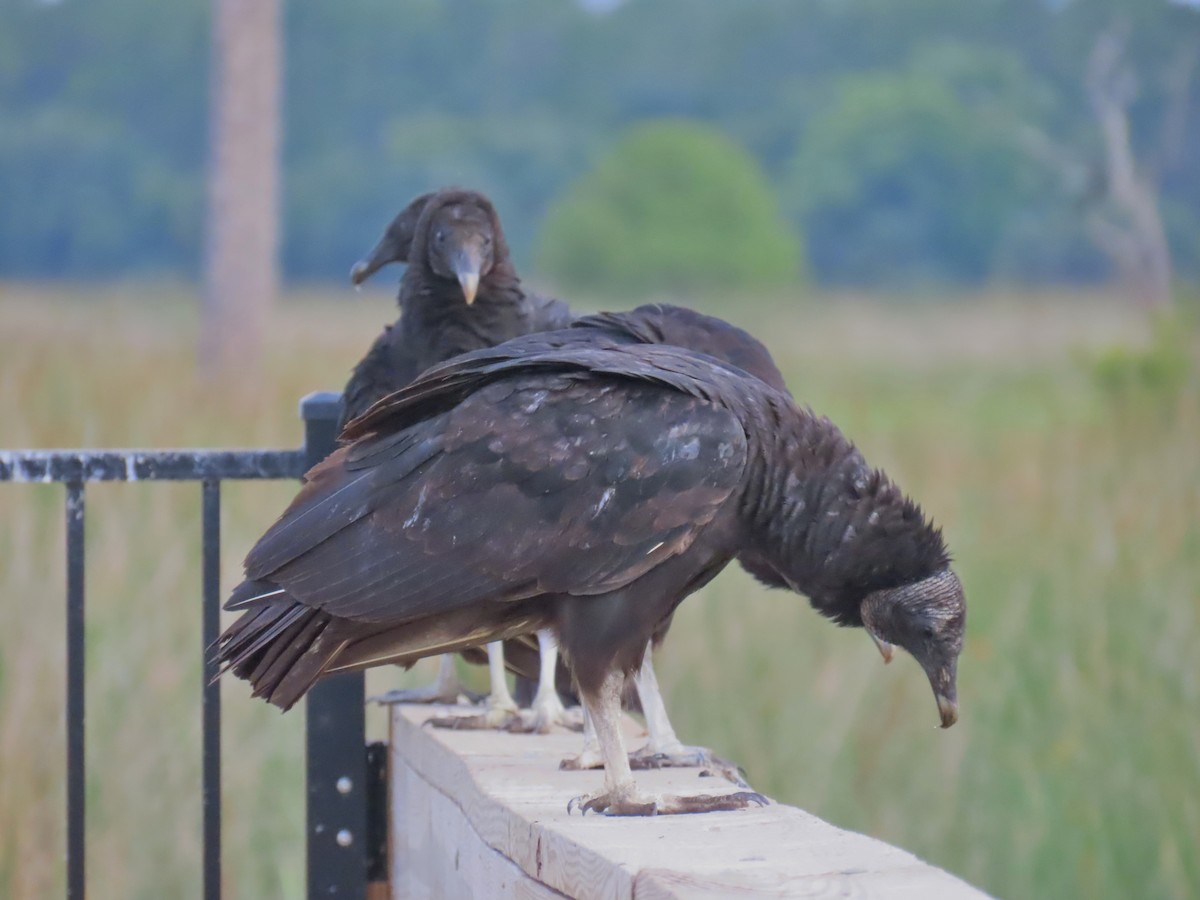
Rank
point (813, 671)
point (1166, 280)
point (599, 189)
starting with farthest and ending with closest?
1. point (599, 189)
2. point (1166, 280)
3. point (813, 671)

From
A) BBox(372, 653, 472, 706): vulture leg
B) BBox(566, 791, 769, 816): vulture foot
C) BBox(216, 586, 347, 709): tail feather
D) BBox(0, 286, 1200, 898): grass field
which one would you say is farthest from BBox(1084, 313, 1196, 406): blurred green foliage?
BBox(216, 586, 347, 709): tail feather

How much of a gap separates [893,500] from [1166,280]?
8.32 metres

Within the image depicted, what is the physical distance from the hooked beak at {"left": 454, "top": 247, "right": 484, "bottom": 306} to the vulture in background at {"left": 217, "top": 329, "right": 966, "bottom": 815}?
54cm

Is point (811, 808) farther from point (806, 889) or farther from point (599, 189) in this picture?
point (599, 189)

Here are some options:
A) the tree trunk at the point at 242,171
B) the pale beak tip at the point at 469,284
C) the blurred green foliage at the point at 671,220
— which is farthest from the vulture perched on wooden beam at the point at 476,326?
the blurred green foliage at the point at 671,220

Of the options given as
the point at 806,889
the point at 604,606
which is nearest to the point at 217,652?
the point at 604,606

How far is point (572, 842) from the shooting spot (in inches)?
66.7

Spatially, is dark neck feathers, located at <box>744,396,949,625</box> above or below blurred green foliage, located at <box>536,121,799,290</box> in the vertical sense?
below

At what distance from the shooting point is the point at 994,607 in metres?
4.70

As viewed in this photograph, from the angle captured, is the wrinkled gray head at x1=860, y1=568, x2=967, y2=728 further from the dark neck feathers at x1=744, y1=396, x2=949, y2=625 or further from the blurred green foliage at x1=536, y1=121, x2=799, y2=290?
the blurred green foliage at x1=536, y1=121, x2=799, y2=290

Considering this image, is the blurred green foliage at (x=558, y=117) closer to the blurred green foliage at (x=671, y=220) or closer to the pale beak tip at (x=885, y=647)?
the blurred green foliage at (x=671, y=220)

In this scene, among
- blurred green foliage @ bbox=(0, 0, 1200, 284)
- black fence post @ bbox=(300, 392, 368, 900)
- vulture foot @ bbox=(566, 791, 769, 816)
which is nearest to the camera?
vulture foot @ bbox=(566, 791, 769, 816)

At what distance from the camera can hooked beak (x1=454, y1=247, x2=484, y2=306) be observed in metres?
2.65

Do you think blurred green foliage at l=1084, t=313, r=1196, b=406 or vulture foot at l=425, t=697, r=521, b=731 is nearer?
vulture foot at l=425, t=697, r=521, b=731
